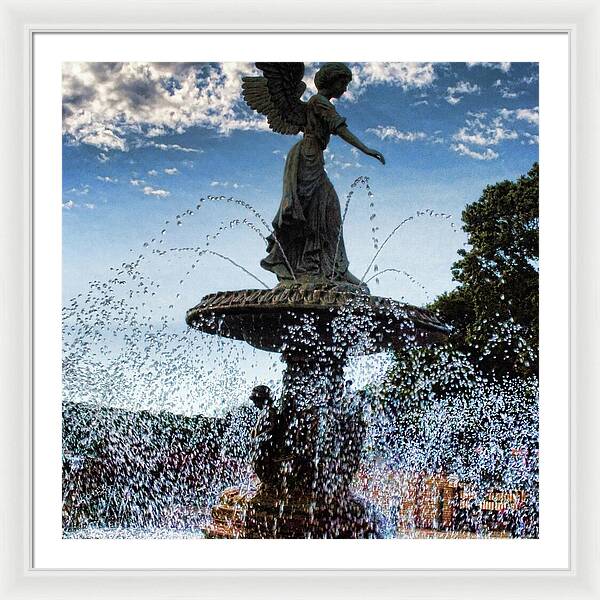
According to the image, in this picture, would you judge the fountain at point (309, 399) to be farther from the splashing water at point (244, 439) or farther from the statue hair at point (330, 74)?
the statue hair at point (330, 74)

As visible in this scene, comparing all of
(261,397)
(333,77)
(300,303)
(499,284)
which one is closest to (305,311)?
(300,303)

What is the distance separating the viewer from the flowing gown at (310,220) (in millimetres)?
7707

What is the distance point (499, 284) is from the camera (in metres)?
15.5

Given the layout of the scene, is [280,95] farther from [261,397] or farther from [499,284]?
[499,284]

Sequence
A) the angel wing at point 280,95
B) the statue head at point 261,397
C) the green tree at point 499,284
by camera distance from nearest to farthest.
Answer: the statue head at point 261,397, the angel wing at point 280,95, the green tree at point 499,284

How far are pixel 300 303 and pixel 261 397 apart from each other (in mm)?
1051

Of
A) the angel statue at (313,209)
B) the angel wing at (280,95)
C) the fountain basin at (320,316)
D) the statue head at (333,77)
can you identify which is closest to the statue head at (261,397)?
the fountain basin at (320,316)

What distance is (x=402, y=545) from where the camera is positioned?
5109 millimetres

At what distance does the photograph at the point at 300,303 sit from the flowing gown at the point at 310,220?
19 mm

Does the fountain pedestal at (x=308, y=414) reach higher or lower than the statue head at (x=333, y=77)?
lower

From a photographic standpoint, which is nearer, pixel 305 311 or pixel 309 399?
pixel 305 311

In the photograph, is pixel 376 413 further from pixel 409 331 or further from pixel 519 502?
pixel 409 331
